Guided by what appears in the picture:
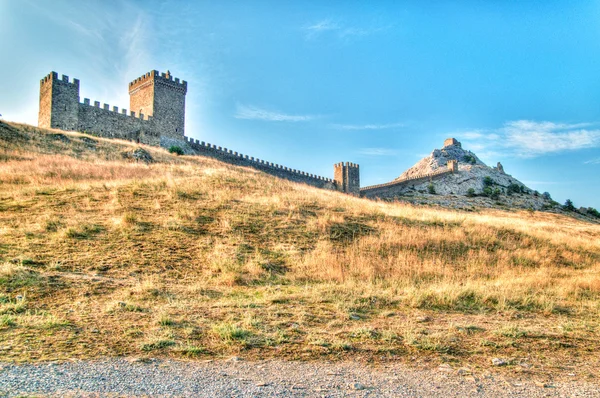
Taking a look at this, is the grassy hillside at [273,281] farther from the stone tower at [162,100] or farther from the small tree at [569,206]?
the small tree at [569,206]

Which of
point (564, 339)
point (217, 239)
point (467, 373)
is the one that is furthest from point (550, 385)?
point (217, 239)

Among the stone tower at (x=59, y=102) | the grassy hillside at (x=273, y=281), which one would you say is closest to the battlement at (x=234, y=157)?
the stone tower at (x=59, y=102)

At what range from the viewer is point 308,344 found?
5.08 meters

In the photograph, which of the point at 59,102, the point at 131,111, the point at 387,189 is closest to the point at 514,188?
the point at 387,189

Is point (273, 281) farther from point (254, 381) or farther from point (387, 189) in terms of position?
point (387, 189)

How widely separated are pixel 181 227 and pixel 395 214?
27.9ft

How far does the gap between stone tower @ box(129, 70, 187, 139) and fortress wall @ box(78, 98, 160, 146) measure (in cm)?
170

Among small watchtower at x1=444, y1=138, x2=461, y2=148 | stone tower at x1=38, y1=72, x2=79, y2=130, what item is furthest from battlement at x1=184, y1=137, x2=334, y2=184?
small watchtower at x1=444, y1=138, x2=461, y2=148

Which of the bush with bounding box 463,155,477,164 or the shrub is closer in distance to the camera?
the shrub

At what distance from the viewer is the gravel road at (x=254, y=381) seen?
12.0 feet

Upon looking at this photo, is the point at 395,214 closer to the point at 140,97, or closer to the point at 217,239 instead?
the point at 217,239

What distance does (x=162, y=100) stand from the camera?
143 feet

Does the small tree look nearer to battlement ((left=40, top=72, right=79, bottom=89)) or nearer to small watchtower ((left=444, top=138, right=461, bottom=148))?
small watchtower ((left=444, top=138, right=461, bottom=148))

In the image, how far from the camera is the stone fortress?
A: 111 feet
